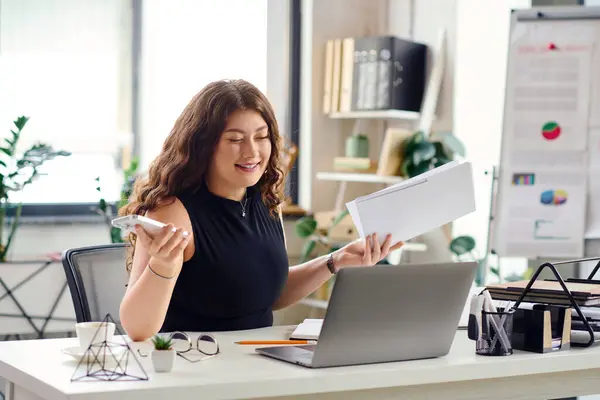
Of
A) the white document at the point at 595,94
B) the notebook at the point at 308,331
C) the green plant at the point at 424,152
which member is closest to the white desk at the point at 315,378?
the notebook at the point at 308,331

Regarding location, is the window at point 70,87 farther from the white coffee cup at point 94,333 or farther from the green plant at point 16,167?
the white coffee cup at point 94,333

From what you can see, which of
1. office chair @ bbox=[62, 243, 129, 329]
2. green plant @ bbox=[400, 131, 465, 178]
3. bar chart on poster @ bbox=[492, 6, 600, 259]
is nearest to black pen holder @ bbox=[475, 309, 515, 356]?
office chair @ bbox=[62, 243, 129, 329]

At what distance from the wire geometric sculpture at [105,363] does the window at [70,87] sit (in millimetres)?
2551

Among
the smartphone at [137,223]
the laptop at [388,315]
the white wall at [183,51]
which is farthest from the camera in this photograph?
the white wall at [183,51]

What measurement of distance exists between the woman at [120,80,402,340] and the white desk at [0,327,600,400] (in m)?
0.25

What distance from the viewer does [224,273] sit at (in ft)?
7.11

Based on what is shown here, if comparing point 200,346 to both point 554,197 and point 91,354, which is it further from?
point 554,197

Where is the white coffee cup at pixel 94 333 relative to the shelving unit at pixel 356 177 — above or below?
below

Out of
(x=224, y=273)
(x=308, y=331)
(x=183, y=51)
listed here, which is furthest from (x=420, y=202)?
(x=183, y=51)

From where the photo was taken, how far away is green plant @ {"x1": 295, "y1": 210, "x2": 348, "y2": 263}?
4.19m

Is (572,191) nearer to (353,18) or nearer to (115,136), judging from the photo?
(353,18)

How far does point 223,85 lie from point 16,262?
1.76 meters

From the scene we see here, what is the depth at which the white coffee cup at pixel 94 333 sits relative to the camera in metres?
1.66

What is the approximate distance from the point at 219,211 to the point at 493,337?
Result: 0.79 m
